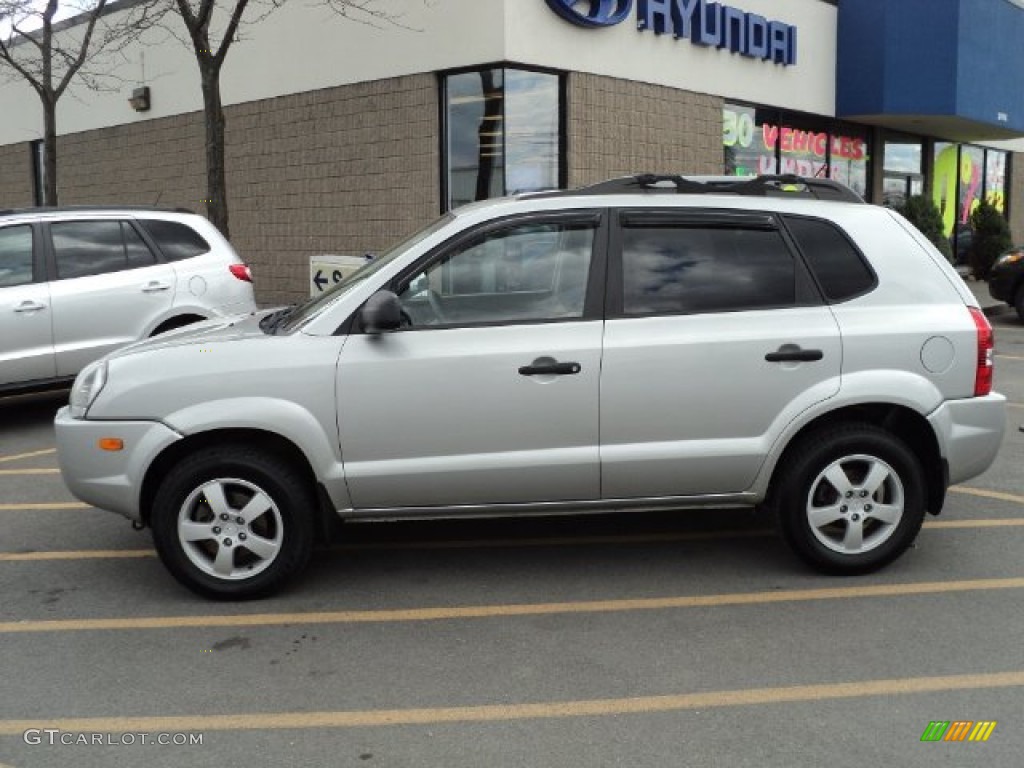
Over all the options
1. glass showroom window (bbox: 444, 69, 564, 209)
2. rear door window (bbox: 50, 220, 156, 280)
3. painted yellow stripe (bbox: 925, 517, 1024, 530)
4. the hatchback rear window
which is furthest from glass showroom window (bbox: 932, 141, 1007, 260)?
rear door window (bbox: 50, 220, 156, 280)

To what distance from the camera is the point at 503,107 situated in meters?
13.1

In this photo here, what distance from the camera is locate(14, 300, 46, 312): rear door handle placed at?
26.5ft

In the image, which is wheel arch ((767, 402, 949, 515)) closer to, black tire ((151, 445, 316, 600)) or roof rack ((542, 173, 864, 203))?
roof rack ((542, 173, 864, 203))

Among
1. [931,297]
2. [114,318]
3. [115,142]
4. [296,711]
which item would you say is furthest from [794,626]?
[115,142]

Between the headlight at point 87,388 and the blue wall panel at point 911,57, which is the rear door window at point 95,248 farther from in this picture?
the blue wall panel at point 911,57

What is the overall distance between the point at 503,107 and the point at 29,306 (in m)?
6.90

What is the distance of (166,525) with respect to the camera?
447 centimetres

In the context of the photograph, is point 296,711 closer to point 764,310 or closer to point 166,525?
point 166,525

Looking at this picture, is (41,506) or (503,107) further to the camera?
(503,107)

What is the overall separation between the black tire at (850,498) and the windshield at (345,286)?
1995 mm

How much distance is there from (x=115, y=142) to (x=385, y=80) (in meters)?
8.11


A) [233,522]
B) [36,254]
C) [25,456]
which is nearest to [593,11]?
[36,254]

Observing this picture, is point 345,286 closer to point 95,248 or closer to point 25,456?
point 25,456

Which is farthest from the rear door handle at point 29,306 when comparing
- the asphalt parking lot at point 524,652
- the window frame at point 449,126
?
the window frame at point 449,126
